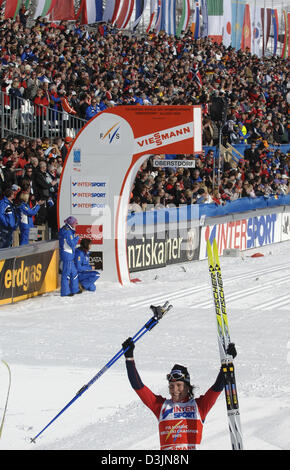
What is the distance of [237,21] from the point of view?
1877 inches

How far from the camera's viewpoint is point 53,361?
10672mm

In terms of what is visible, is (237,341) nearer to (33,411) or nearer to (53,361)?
(53,361)

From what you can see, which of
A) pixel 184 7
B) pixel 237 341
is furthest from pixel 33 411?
pixel 184 7

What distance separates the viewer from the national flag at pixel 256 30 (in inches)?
1980

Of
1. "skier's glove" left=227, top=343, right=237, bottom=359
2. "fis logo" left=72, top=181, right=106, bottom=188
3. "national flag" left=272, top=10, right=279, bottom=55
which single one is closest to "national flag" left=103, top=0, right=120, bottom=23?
"fis logo" left=72, top=181, right=106, bottom=188

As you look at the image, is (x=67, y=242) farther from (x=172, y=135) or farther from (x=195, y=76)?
(x=195, y=76)

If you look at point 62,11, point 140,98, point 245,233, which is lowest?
point 245,233

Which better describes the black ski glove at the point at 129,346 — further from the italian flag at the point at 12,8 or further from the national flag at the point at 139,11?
the national flag at the point at 139,11

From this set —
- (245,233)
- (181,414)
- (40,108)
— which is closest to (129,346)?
(181,414)

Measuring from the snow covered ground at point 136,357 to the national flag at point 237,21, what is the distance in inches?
1218

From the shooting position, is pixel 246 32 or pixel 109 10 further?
pixel 246 32

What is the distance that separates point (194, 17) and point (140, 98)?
62.2 ft

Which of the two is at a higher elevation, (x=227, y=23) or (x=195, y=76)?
(x=227, y=23)

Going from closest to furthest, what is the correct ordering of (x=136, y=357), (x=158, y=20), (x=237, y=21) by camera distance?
1. (x=136, y=357)
2. (x=158, y=20)
3. (x=237, y=21)
